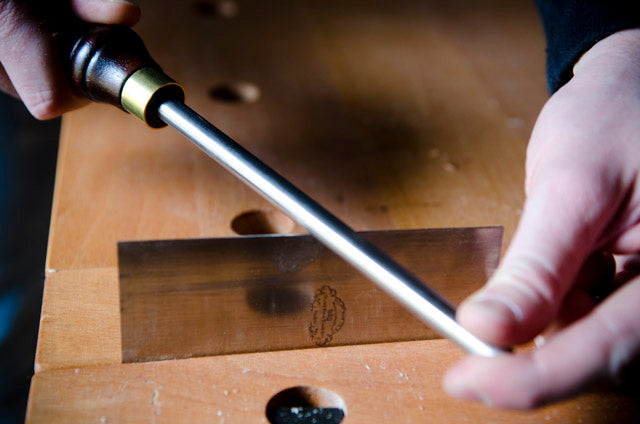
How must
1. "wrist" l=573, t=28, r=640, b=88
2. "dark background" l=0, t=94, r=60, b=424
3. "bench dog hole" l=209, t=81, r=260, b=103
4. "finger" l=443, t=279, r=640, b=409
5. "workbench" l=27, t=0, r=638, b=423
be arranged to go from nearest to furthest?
"finger" l=443, t=279, r=640, b=409
"workbench" l=27, t=0, r=638, b=423
"wrist" l=573, t=28, r=640, b=88
"bench dog hole" l=209, t=81, r=260, b=103
"dark background" l=0, t=94, r=60, b=424

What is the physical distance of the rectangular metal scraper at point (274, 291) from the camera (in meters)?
0.52

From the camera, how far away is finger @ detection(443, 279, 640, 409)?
15.5 inches

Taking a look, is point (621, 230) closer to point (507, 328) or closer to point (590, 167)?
point (590, 167)

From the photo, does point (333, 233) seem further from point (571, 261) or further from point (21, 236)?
point (21, 236)

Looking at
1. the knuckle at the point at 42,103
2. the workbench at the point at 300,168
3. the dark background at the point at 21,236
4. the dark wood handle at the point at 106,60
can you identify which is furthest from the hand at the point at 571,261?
the dark background at the point at 21,236

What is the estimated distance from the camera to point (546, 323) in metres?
0.44

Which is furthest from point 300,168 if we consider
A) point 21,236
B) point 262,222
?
point 21,236

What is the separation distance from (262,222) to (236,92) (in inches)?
11.5

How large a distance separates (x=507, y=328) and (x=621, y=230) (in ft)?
0.61

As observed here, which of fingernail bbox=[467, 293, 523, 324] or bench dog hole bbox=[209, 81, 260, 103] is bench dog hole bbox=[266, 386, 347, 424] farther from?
bench dog hole bbox=[209, 81, 260, 103]

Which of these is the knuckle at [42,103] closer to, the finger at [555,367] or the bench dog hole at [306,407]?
the bench dog hole at [306,407]

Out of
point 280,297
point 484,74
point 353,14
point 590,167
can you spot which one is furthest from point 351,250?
point 353,14

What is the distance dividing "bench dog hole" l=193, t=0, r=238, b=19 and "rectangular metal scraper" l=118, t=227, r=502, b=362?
2.29ft


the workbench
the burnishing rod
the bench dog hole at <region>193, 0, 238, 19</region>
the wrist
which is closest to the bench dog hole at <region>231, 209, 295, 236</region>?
the workbench
